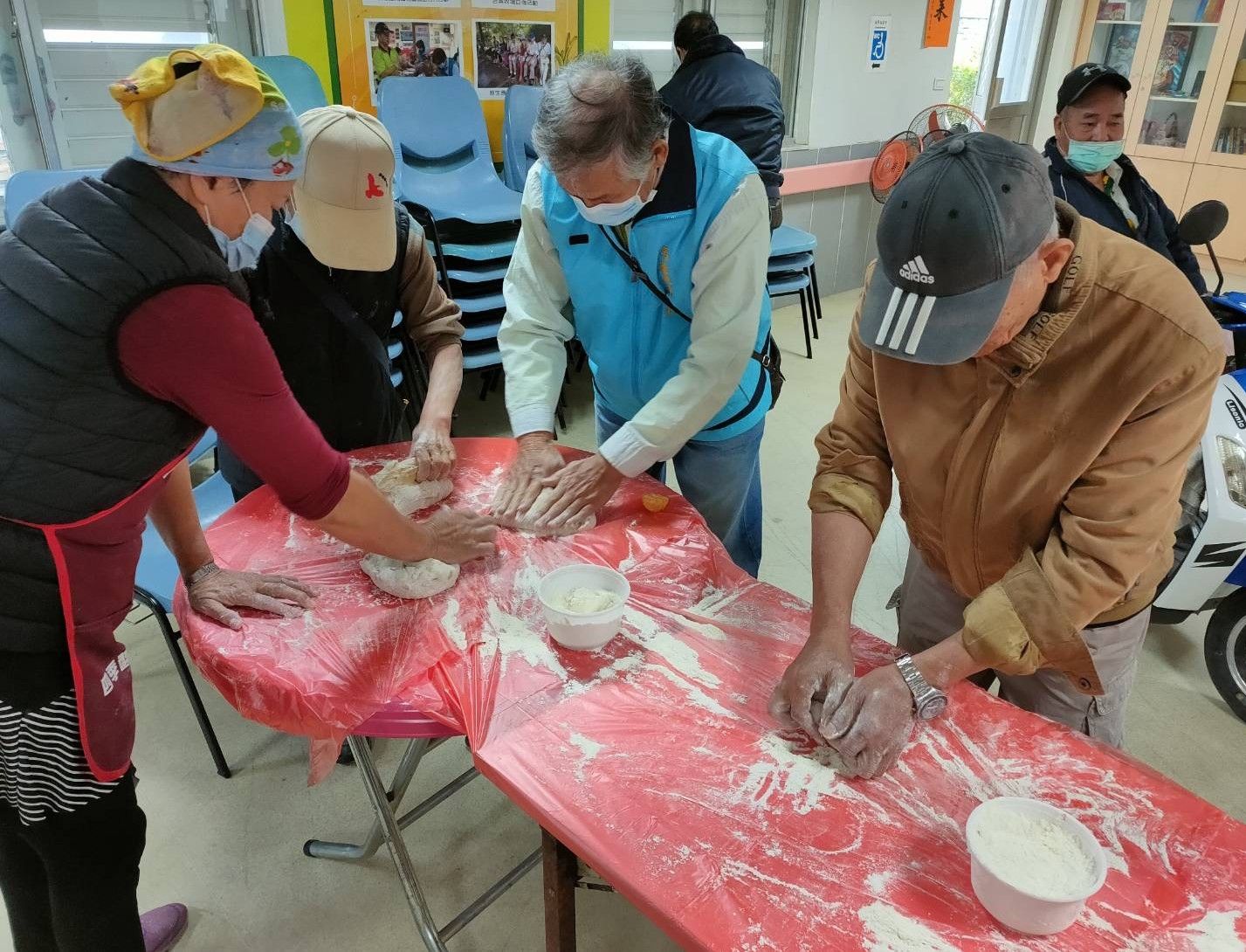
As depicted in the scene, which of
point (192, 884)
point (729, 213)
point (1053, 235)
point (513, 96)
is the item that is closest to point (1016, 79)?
point (513, 96)

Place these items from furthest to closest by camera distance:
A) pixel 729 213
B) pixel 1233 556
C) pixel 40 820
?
pixel 1233 556, pixel 729 213, pixel 40 820

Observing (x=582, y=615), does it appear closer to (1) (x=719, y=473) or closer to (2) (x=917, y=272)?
(2) (x=917, y=272)

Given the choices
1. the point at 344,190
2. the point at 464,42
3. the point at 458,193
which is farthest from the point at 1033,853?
the point at 464,42

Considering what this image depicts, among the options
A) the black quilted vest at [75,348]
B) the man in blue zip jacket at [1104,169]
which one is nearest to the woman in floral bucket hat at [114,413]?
the black quilted vest at [75,348]

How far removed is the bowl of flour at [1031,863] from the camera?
88 centimetres

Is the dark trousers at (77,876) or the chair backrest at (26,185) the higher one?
the chair backrest at (26,185)

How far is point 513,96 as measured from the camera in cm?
415

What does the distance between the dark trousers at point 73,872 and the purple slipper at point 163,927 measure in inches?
13.4

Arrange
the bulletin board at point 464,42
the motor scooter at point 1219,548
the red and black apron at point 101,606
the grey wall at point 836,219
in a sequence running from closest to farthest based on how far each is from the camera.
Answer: the red and black apron at point 101,606, the motor scooter at point 1219,548, the bulletin board at point 464,42, the grey wall at point 836,219

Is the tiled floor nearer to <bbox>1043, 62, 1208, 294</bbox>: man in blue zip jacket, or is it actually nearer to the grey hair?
<bbox>1043, 62, 1208, 294</bbox>: man in blue zip jacket

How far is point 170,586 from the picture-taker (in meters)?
1.98

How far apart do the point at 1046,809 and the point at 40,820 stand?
1385mm

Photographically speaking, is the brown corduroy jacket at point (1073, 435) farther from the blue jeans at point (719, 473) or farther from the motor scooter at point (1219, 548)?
the motor scooter at point (1219, 548)

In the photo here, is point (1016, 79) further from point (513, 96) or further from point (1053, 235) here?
point (1053, 235)
